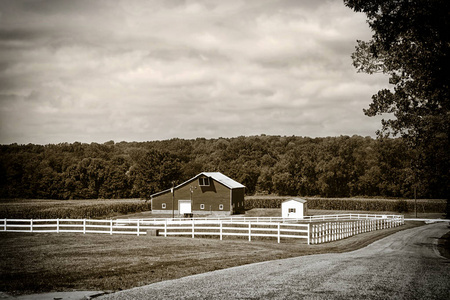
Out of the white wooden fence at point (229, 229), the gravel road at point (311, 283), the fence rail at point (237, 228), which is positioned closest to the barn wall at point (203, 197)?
the fence rail at point (237, 228)

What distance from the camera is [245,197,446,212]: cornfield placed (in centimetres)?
7831

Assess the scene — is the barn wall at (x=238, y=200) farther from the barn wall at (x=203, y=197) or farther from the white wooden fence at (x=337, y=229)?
the white wooden fence at (x=337, y=229)

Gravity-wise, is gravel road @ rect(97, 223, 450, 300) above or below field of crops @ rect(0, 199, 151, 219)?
above

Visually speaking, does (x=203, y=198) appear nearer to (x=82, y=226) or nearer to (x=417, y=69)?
(x=82, y=226)

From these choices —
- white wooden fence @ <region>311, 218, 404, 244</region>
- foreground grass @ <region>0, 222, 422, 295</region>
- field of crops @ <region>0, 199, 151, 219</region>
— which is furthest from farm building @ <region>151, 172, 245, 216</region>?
foreground grass @ <region>0, 222, 422, 295</region>

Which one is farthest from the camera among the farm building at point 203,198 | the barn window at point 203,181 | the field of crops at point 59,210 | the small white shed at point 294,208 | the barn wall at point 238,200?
the barn wall at point 238,200

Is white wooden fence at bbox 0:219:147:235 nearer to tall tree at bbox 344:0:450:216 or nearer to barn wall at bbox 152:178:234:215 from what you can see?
tall tree at bbox 344:0:450:216

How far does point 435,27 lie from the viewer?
16219mm

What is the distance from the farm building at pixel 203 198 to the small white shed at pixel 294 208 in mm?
12425

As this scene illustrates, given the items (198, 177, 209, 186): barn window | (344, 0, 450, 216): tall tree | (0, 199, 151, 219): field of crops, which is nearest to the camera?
(344, 0, 450, 216): tall tree

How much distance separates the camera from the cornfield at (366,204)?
7831 centimetres

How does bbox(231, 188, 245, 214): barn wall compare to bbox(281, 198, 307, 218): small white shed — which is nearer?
bbox(281, 198, 307, 218): small white shed

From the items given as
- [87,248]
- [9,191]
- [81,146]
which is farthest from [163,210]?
[81,146]

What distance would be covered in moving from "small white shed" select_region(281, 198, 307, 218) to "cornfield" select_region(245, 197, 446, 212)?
26378mm
